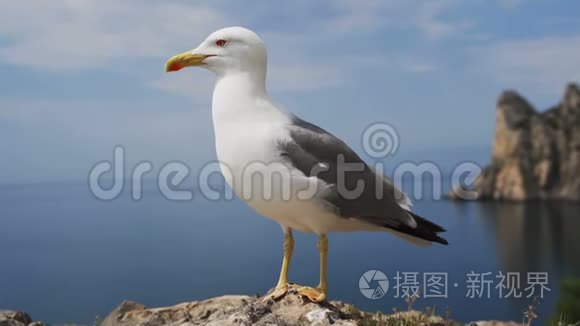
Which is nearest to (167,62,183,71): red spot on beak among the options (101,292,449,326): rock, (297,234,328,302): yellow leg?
(297,234,328,302): yellow leg

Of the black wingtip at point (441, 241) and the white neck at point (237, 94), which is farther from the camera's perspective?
the black wingtip at point (441, 241)

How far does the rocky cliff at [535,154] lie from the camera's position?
39.3 metres

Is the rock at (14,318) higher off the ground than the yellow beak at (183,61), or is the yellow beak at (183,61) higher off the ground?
the yellow beak at (183,61)

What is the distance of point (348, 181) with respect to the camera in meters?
4.82

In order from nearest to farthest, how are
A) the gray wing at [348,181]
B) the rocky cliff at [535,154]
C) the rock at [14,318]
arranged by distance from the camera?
the gray wing at [348,181] < the rock at [14,318] < the rocky cliff at [535,154]

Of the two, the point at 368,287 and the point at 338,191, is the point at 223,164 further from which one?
the point at 368,287

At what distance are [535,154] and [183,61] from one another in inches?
1566

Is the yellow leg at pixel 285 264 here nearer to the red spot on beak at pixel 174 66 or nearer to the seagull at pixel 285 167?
the seagull at pixel 285 167

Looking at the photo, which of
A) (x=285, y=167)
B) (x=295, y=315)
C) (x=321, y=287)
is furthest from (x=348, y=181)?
(x=295, y=315)

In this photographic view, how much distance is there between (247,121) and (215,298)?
2.92 meters

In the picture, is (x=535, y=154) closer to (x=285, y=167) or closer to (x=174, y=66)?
(x=174, y=66)

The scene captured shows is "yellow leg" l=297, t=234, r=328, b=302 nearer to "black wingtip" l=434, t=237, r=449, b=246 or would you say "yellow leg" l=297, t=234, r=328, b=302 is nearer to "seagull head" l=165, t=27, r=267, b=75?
"black wingtip" l=434, t=237, r=449, b=246

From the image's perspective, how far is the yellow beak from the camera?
16.5 feet

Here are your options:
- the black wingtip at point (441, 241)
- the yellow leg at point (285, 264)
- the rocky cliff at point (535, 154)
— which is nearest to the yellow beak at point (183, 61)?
the yellow leg at point (285, 264)
